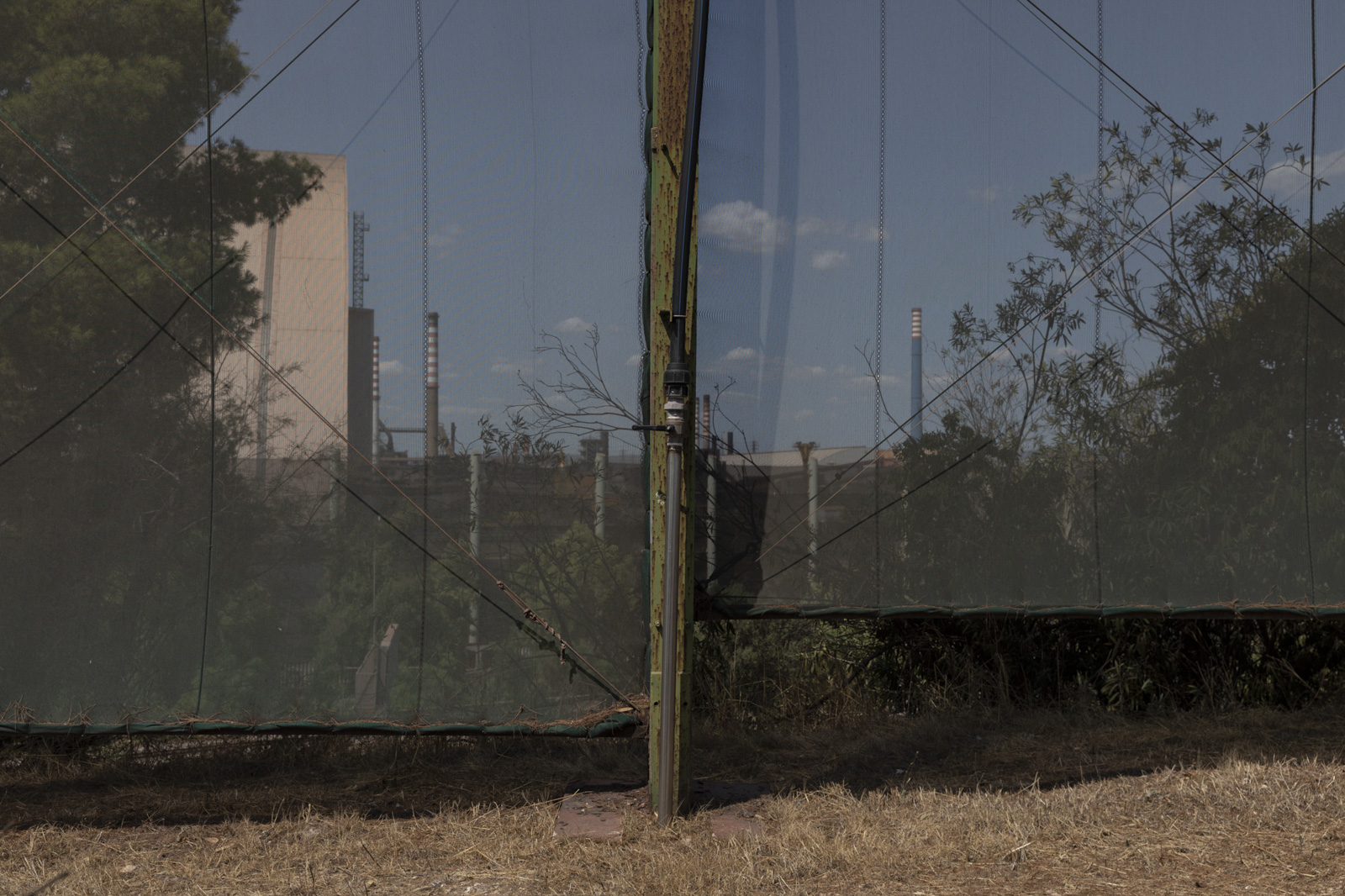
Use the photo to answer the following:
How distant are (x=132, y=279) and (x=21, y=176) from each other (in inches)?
20.8

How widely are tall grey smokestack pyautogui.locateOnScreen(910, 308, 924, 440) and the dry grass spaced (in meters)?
1.40

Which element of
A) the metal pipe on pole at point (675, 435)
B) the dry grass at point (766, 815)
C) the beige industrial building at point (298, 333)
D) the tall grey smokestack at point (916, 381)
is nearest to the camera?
the dry grass at point (766, 815)

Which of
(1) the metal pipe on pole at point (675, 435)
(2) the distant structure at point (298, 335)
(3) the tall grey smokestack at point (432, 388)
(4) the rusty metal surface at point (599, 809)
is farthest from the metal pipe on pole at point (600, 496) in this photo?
(4) the rusty metal surface at point (599, 809)

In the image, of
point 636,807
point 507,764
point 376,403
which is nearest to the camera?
point 376,403

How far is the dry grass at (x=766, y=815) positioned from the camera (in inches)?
129

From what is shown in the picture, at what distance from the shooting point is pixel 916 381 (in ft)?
13.3

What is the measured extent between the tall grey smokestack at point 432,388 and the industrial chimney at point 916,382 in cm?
178

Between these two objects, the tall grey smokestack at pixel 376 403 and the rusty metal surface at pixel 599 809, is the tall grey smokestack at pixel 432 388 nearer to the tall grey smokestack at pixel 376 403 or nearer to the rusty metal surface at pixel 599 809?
the tall grey smokestack at pixel 376 403

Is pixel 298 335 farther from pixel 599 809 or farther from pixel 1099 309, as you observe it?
pixel 1099 309

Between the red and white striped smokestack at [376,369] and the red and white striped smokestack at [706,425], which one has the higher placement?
the red and white striped smokestack at [376,369]

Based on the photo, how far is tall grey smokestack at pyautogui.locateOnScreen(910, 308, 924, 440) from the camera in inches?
159

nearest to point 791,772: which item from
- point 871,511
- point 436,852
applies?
point 871,511

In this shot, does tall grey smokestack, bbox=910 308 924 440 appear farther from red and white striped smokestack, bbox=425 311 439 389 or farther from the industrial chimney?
red and white striped smokestack, bbox=425 311 439 389

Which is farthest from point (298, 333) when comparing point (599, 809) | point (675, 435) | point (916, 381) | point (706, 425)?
point (916, 381)
